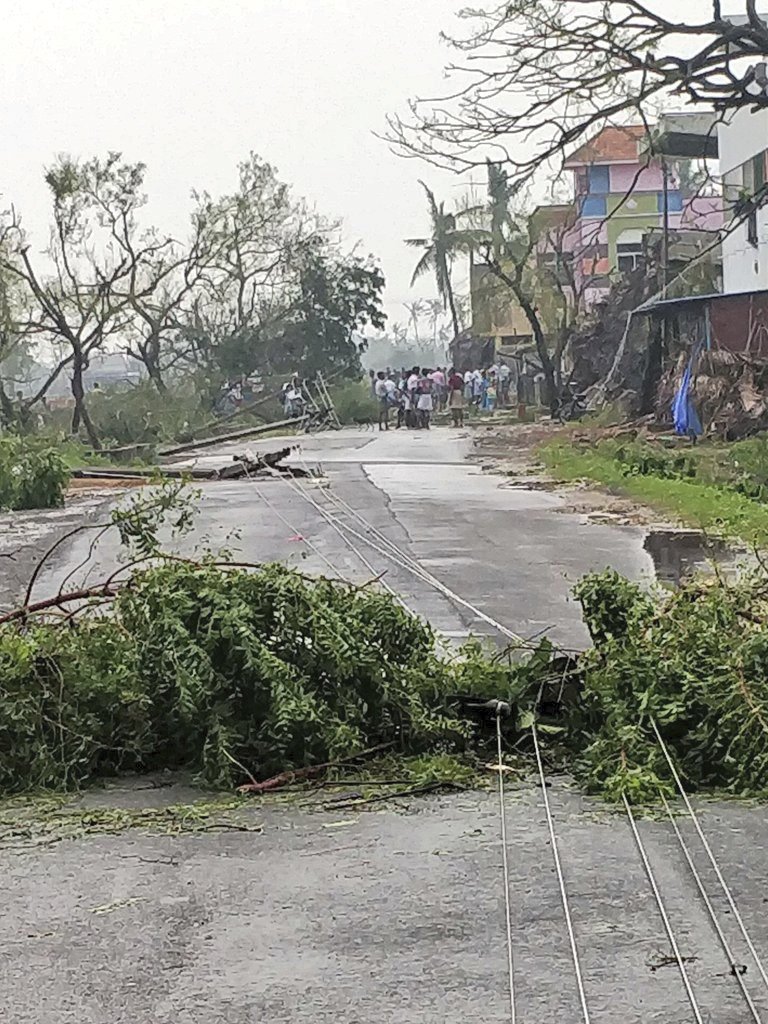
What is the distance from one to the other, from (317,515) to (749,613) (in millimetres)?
13444

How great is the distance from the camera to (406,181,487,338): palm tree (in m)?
64.6

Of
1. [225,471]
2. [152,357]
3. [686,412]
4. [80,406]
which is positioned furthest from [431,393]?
[225,471]

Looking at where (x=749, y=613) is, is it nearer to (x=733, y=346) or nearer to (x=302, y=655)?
(x=302, y=655)

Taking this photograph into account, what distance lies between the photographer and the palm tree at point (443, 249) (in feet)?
212

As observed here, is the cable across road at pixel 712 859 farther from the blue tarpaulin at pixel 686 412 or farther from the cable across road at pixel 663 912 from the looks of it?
the blue tarpaulin at pixel 686 412

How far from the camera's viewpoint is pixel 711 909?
537 centimetres

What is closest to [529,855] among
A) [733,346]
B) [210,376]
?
[733,346]

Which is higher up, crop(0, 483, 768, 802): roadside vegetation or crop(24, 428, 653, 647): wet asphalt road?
crop(0, 483, 768, 802): roadside vegetation

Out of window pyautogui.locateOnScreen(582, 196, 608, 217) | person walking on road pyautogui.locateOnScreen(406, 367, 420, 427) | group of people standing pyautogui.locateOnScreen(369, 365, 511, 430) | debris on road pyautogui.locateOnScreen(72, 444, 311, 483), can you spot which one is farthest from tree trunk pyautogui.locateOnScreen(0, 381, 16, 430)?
window pyautogui.locateOnScreen(582, 196, 608, 217)

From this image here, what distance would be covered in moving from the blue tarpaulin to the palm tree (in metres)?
28.7

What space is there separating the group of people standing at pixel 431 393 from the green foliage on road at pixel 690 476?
1837cm

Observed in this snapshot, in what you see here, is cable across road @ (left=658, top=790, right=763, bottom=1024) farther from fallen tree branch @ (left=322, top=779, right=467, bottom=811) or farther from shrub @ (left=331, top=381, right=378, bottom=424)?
shrub @ (left=331, top=381, right=378, bottom=424)

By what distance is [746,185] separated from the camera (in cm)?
3941

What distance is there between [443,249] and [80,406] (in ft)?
103
